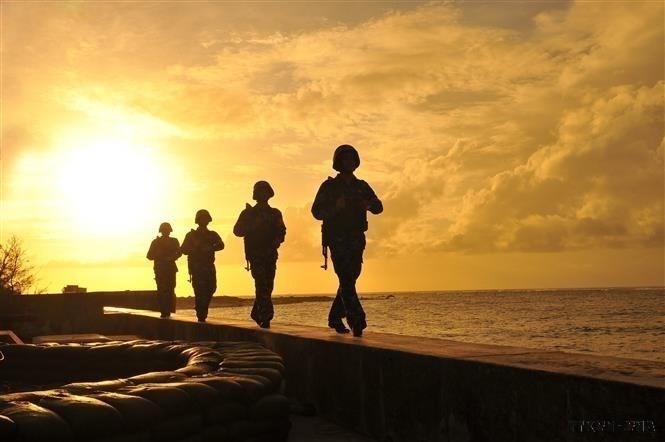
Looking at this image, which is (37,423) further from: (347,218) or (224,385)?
(347,218)

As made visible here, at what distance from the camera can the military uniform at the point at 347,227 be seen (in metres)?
Answer: 7.82

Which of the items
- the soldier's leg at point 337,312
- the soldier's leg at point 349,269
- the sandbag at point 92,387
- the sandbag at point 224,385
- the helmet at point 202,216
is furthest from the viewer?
the helmet at point 202,216

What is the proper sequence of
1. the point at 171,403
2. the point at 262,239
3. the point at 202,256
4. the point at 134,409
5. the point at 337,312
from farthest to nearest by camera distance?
1. the point at 202,256
2. the point at 262,239
3. the point at 337,312
4. the point at 171,403
5. the point at 134,409

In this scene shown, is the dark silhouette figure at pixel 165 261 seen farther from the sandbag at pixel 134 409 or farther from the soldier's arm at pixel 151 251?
the sandbag at pixel 134 409

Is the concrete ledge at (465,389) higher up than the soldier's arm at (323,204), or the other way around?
the soldier's arm at (323,204)

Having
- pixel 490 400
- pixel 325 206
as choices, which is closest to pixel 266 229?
pixel 325 206

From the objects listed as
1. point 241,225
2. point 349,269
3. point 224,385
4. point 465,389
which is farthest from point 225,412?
point 241,225

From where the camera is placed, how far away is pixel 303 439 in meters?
5.82

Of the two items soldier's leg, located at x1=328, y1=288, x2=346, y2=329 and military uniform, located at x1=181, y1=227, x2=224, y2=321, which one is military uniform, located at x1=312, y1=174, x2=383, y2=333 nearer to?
soldier's leg, located at x1=328, y1=288, x2=346, y2=329

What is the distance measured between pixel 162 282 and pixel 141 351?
860cm

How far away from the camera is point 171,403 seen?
441 cm

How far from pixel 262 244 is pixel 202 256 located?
352 cm

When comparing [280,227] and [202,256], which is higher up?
[280,227]

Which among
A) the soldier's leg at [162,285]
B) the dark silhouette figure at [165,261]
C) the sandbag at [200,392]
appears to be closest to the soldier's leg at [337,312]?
the sandbag at [200,392]
